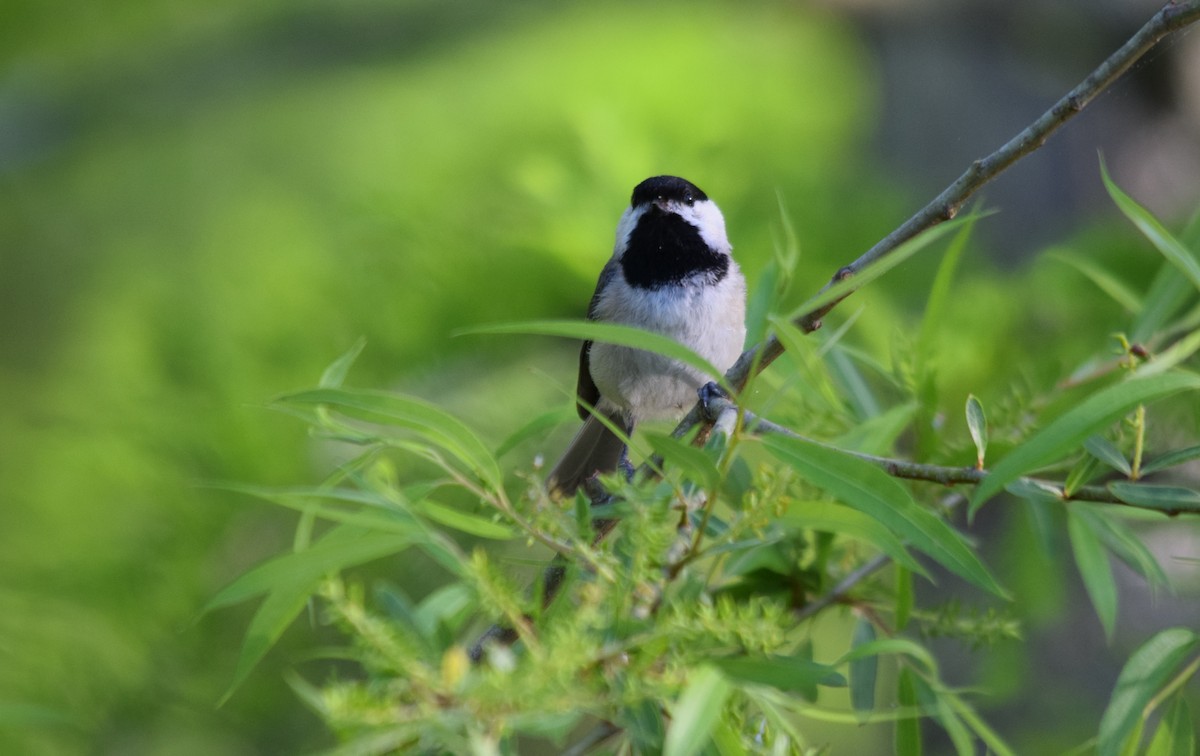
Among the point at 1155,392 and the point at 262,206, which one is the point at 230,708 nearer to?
the point at 262,206

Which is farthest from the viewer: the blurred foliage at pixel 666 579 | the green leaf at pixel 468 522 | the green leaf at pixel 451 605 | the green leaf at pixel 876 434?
the green leaf at pixel 876 434

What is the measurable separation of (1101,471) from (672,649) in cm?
55

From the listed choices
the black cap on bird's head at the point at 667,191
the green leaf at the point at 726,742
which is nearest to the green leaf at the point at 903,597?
the green leaf at the point at 726,742

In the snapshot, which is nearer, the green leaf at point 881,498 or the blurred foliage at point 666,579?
the blurred foliage at point 666,579

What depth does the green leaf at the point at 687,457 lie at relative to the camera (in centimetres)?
76

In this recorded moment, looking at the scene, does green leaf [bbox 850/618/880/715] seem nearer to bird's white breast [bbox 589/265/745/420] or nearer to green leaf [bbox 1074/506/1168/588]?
green leaf [bbox 1074/506/1168/588]

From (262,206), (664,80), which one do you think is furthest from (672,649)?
(262,206)

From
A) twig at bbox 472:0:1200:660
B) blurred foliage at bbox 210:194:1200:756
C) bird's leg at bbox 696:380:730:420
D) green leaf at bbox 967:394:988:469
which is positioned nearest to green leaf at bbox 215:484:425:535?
blurred foliage at bbox 210:194:1200:756

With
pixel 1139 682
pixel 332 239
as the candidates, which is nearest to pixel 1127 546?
pixel 1139 682

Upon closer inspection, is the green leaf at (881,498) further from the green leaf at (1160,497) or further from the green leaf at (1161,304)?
the green leaf at (1161,304)

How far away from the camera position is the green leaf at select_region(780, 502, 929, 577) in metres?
0.84

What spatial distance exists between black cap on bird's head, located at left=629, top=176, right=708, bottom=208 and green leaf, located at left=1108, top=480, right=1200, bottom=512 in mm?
1096

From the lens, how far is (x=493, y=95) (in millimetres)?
2877

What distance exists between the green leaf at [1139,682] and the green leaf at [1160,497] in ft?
0.41
